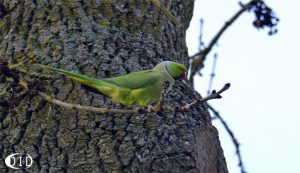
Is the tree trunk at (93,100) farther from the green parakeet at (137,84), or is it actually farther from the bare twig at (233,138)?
the bare twig at (233,138)

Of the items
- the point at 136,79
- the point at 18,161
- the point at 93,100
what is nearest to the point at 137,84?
the point at 136,79

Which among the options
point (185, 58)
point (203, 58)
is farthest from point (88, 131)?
point (203, 58)

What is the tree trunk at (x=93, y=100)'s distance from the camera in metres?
2.03

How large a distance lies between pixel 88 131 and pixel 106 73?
0.27m

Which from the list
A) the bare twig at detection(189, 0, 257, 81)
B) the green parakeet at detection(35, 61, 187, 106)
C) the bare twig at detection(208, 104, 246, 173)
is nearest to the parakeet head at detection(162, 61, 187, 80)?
the green parakeet at detection(35, 61, 187, 106)

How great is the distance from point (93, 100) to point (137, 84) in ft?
0.59

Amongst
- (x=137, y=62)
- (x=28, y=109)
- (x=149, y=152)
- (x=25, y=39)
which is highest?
(x=25, y=39)

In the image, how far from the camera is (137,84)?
2.19 m

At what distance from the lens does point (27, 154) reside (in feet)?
6.67

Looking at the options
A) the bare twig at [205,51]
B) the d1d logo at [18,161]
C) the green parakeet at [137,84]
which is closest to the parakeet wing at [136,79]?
the green parakeet at [137,84]

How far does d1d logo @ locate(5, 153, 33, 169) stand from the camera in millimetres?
1995

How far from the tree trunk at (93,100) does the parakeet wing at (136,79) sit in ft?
0.30

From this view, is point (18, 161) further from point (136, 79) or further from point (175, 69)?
point (175, 69)

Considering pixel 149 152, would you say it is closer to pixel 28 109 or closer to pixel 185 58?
pixel 28 109
